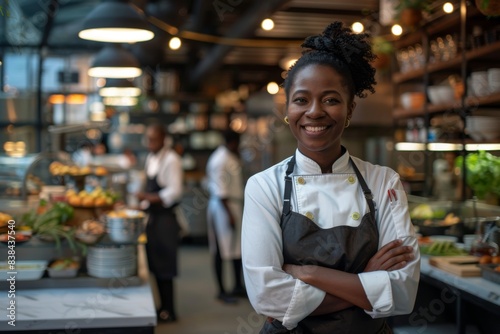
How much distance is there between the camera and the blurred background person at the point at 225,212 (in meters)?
6.78

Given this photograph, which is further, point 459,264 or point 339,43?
point 459,264

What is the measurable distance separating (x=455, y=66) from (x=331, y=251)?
12.5 ft

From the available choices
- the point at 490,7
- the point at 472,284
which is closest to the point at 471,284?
the point at 472,284

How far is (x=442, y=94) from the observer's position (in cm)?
541

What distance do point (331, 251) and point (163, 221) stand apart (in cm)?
420

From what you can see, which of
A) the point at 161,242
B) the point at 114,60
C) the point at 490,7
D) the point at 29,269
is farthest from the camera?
the point at 161,242

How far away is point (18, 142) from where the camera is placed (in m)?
6.77

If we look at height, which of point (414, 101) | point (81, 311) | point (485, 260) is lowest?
point (81, 311)

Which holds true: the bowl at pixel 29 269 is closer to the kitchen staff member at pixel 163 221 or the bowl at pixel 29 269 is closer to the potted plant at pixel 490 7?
the kitchen staff member at pixel 163 221

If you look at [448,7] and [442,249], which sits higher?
[448,7]

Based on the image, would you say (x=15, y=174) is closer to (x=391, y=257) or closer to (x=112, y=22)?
(x=112, y=22)

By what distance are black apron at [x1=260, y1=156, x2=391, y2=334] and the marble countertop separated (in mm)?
1231

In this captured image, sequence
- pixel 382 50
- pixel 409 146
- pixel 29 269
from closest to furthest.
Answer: pixel 29 269, pixel 409 146, pixel 382 50

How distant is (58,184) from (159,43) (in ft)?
9.86
